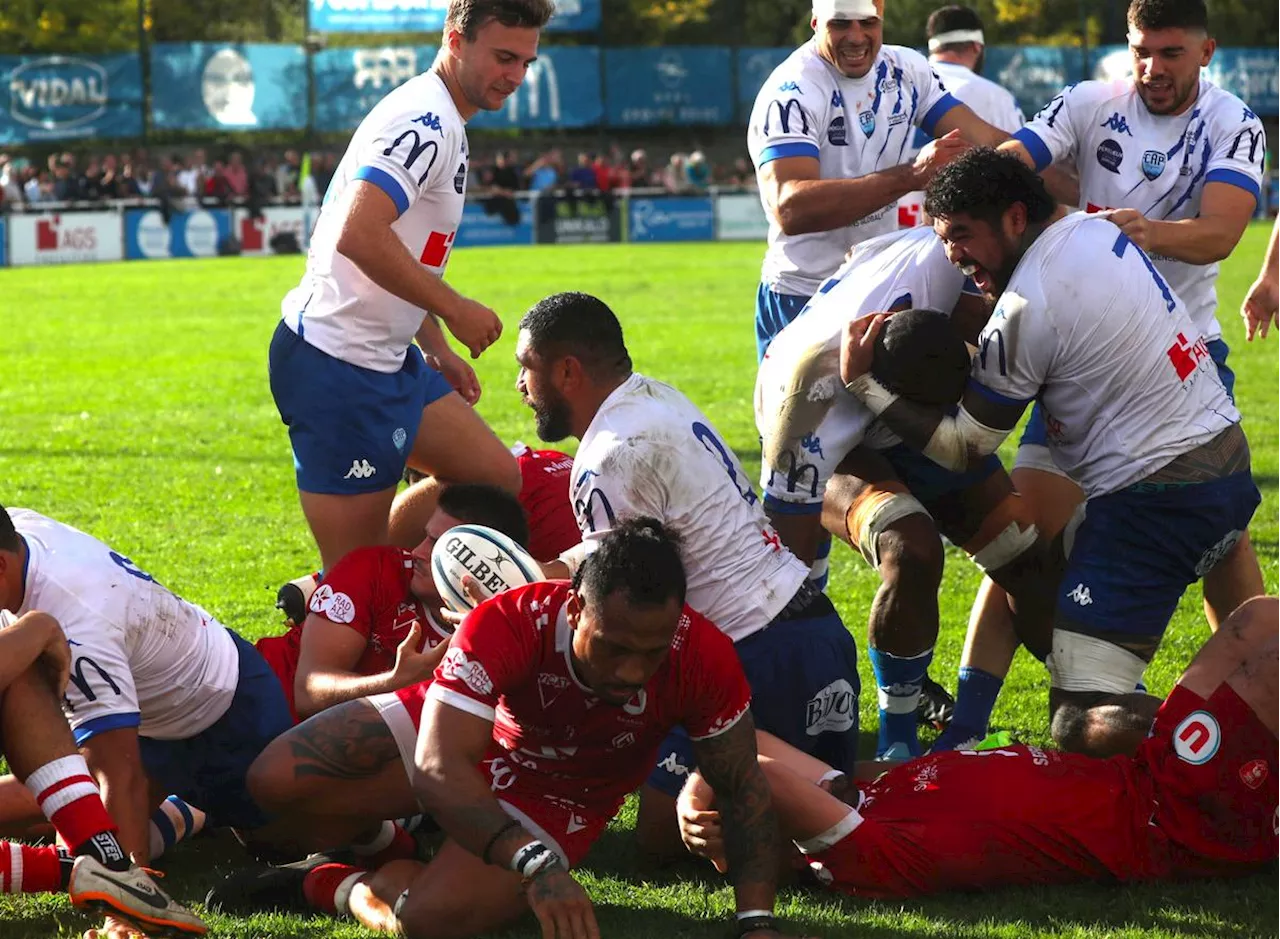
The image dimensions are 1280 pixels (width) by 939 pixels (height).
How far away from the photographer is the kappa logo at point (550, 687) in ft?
13.7

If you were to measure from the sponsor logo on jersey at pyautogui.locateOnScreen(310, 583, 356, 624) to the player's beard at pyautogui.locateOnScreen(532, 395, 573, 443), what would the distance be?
86cm

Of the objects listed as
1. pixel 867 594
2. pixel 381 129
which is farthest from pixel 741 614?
pixel 867 594

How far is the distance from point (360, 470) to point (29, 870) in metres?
1.86

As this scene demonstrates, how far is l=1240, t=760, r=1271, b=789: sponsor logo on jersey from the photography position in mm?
4449

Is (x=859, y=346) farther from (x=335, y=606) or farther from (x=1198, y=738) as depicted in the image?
(x=335, y=606)

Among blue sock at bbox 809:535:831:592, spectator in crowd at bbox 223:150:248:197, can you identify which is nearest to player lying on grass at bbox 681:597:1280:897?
blue sock at bbox 809:535:831:592

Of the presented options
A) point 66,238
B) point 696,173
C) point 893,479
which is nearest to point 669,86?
point 696,173

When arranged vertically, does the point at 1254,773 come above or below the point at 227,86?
below

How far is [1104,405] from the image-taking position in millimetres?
5137

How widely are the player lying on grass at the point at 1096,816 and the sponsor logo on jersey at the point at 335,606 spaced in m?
1.36

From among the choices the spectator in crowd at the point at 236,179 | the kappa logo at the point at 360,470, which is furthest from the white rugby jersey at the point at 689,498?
the spectator in crowd at the point at 236,179

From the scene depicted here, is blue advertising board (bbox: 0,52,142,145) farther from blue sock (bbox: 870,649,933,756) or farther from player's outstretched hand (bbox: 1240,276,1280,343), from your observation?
blue sock (bbox: 870,649,933,756)

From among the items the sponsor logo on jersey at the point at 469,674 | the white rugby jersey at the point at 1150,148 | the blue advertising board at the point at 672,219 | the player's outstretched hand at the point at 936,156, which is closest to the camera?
the sponsor logo on jersey at the point at 469,674

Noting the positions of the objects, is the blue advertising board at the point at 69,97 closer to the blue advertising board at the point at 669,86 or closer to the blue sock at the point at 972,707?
the blue advertising board at the point at 669,86
